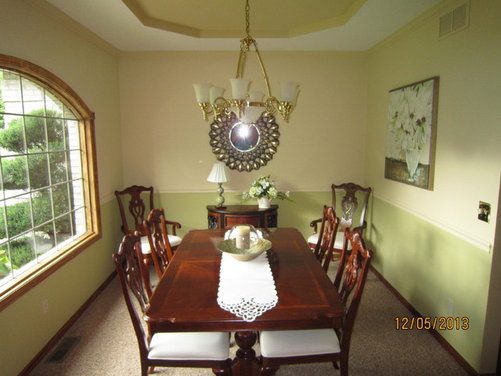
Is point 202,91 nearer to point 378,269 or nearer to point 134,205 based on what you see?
point 134,205

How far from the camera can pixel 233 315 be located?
1.62m

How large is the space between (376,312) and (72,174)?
10.5 feet

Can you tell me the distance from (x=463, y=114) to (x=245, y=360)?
2241mm

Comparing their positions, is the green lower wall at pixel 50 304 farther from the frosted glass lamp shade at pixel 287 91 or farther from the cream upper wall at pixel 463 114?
the cream upper wall at pixel 463 114

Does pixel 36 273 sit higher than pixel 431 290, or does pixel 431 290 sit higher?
pixel 36 273

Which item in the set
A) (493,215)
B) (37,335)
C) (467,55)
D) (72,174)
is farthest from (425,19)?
(37,335)

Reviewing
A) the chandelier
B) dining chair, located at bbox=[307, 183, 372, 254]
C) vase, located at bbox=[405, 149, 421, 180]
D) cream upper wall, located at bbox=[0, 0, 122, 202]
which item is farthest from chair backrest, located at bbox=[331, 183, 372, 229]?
cream upper wall, located at bbox=[0, 0, 122, 202]

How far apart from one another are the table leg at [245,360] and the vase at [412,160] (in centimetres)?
211

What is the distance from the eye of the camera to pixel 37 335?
2367mm

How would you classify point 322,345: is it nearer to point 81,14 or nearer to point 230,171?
point 230,171

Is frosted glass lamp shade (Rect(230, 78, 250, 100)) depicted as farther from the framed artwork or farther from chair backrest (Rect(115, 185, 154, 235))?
chair backrest (Rect(115, 185, 154, 235))

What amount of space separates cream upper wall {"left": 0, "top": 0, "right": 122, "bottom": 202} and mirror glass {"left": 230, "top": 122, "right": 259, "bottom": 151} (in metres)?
1.45

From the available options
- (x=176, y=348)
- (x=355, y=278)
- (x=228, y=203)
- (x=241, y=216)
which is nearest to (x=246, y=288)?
(x=176, y=348)

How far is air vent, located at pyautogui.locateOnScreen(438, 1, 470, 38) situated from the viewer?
229cm
